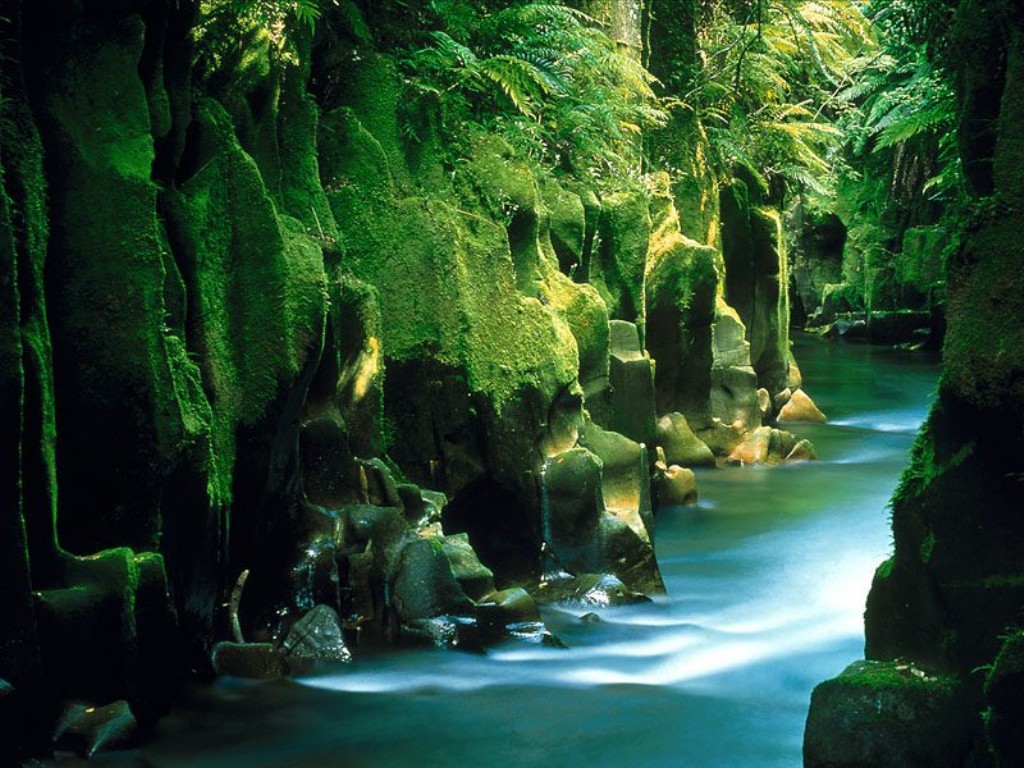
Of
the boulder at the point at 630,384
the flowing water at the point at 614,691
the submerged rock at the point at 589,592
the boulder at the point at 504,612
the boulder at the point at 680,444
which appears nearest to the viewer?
the flowing water at the point at 614,691

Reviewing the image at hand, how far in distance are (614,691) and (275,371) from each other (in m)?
2.76

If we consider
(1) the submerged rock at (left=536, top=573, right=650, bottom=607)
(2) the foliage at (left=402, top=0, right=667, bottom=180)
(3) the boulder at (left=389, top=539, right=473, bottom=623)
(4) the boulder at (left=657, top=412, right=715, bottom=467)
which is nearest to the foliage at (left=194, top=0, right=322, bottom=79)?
(2) the foliage at (left=402, top=0, right=667, bottom=180)

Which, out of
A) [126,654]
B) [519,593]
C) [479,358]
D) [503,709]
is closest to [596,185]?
[479,358]

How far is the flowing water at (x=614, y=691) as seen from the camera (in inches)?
232

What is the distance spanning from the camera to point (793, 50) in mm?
17328

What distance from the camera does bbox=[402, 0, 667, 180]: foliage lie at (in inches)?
378

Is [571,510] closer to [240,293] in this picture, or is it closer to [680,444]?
[240,293]

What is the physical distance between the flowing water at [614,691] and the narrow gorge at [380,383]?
75 millimetres

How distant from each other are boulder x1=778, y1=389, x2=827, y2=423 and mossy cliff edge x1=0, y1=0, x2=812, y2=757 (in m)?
7.74

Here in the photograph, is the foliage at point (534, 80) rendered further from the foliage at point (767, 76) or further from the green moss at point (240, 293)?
the foliage at point (767, 76)

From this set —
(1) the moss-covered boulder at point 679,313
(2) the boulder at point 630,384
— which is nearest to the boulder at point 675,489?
(2) the boulder at point 630,384

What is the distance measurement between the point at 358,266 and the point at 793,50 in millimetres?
11232

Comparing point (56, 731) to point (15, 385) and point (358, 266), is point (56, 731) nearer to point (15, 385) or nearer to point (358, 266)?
point (15, 385)

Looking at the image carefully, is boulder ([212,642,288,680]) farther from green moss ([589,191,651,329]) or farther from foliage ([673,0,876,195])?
foliage ([673,0,876,195])
